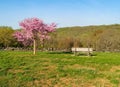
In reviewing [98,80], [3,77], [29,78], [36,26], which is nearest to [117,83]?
Answer: [98,80]

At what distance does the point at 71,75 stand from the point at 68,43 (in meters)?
38.1

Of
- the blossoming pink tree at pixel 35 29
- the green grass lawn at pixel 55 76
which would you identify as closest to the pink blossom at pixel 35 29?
the blossoming pink tree at pixel 35 29

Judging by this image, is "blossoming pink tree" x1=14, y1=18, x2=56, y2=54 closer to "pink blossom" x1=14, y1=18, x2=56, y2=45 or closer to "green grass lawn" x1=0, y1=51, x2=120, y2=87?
"pink blossom" x1=14, y1=18, x2=56, y2=45

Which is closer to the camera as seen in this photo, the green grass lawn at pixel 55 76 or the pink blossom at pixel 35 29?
the green grass lawn at pixel 55 76

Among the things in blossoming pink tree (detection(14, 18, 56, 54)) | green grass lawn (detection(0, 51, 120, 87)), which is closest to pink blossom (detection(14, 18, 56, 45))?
blossoming pink tree (detection(14, 18, 56, 54))

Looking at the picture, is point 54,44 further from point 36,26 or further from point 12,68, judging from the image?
point 12,68

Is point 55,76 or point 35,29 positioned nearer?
point 55,76

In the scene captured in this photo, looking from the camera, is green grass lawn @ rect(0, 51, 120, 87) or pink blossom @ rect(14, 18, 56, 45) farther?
pink blossom @ rect(14, 18, 56, 45)

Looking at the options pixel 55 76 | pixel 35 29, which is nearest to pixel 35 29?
pixel 35 29

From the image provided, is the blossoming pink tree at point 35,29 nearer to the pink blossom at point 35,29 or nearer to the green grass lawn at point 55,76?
the pink blossom at point 35,29

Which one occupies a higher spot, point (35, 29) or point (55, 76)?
point (35, 29)

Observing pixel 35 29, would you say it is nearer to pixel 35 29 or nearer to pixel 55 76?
pixel 35 29

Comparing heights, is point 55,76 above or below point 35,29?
below

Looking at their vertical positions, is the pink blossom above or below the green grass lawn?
above
